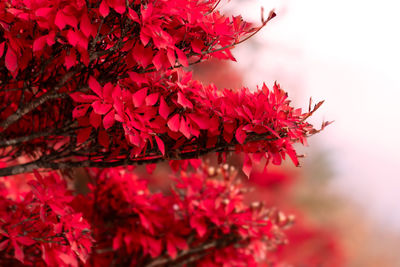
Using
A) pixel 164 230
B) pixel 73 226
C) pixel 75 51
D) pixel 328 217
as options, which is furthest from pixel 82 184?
pixel 328 217

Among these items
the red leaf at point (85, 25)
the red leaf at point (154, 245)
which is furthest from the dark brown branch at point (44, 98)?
the red leaf at point (154, 245)

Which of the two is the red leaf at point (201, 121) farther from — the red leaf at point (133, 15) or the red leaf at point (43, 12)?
the red leaf at point (43, 12)

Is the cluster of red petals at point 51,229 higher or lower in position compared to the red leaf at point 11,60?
lower

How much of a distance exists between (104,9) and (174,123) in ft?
1.21

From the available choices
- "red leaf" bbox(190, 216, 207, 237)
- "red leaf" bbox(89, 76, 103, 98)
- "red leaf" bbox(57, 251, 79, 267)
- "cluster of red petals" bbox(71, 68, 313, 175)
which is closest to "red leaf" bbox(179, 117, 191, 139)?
"cluster of red petals" bbox(71, 68, 313, 175)

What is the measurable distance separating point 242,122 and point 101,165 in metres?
0.54

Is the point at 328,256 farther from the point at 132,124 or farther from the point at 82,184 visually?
the point at 132,124

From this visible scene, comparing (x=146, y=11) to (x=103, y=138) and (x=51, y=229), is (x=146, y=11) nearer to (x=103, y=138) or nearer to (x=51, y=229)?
(x=103, y=138)

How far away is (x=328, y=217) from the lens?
1235cm

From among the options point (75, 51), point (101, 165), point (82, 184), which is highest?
point (75, 51)

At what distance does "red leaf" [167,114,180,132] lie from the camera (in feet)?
3.91

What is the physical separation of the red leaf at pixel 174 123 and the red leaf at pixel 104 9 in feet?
1.13

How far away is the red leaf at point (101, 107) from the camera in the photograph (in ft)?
3.69

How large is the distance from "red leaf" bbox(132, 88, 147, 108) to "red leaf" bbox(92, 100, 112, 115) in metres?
0.07
